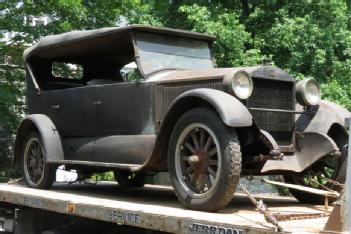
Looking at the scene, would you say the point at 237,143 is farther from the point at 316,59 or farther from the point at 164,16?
the point at 164,16

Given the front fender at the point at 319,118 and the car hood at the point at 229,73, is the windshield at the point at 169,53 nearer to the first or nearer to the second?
the car hood at the point at 229,73

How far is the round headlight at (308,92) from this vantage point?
573 cm

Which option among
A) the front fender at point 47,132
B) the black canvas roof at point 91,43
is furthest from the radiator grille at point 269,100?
the front fender at point 47,132

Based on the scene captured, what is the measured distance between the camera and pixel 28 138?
24.6ft

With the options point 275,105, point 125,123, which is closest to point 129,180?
point 125,123

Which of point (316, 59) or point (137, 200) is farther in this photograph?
point (316, 59)

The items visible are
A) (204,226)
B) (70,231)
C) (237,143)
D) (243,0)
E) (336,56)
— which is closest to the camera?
(204,226)

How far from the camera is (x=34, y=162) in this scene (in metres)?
7.38

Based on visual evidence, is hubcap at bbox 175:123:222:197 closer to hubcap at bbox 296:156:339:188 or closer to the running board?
the running board

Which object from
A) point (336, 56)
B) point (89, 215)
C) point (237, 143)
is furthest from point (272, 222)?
point (336, 56)

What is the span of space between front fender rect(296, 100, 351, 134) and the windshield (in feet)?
4.52

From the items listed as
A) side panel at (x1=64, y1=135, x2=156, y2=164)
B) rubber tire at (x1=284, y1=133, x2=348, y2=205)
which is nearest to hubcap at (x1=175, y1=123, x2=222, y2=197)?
side panel at (x1=64, y1=135, x2=156, y2=164)

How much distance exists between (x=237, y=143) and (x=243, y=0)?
15.1m

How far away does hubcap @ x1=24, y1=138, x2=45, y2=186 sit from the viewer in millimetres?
7266
